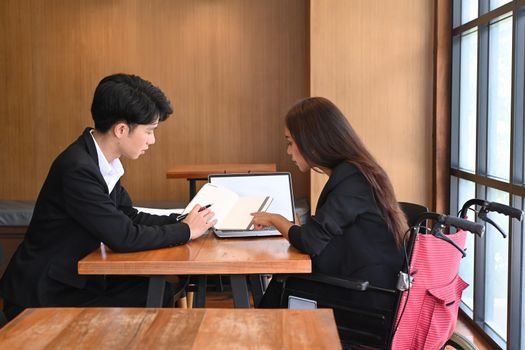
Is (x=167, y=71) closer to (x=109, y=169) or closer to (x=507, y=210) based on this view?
(x=109, y=169)

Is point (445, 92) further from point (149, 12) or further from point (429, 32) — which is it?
point (149, 12)

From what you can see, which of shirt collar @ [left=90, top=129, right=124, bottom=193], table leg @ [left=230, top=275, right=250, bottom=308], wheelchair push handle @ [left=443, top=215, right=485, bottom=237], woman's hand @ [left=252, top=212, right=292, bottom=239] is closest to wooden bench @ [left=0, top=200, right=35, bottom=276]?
shirt collar @ [left=90, top=129, right=124, bottom=193]

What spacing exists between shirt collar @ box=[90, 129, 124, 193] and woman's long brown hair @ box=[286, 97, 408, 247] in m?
0.64

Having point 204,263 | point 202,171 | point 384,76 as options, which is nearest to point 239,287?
point 204,263

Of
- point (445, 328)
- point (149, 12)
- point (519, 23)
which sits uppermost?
point (149, 12)

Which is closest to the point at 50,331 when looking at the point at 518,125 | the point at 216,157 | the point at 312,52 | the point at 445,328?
the point at 445,328

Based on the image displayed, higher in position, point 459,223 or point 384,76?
point 384,76

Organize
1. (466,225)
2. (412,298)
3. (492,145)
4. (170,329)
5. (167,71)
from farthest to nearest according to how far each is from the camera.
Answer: (167,71) → (492,145) → (412,298) → (466,225) → (170,329)

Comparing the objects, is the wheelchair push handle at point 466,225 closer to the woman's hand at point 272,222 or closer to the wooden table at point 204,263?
the wooden table at point 204,263

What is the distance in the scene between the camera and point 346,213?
2262mm

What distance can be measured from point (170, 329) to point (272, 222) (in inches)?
41.7

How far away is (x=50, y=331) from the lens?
135 cm

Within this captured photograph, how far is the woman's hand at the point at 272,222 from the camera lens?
2334mm

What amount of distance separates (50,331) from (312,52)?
10.7 ft
